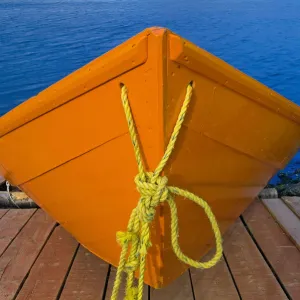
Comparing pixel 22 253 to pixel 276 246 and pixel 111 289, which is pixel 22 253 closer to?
pixel 111 289

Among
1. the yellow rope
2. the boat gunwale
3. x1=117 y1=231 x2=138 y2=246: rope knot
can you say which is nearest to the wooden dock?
the yellow rope

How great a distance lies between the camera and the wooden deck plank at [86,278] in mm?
2102

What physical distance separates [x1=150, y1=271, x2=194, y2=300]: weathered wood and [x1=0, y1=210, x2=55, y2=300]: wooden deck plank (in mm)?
706

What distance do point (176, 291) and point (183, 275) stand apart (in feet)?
0.42

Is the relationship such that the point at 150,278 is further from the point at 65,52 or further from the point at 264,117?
the point at 65,52

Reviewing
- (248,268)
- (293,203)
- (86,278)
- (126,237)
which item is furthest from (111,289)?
(293,203)

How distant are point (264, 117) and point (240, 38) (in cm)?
1428

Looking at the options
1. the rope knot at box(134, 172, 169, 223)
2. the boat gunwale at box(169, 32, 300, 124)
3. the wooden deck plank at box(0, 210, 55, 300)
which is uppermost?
the boat gunwale at box(169, 32, 300, 124)

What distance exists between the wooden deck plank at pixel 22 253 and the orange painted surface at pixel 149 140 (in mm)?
383

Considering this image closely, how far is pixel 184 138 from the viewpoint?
1618 millimetres

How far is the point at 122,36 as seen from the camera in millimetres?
14305

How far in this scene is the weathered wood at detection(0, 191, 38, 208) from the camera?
3053 millimetres

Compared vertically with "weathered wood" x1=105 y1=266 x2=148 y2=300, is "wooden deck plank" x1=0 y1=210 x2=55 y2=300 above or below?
below

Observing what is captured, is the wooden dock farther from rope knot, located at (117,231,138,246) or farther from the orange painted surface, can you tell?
rope knot, located at (117,231,138,246)
